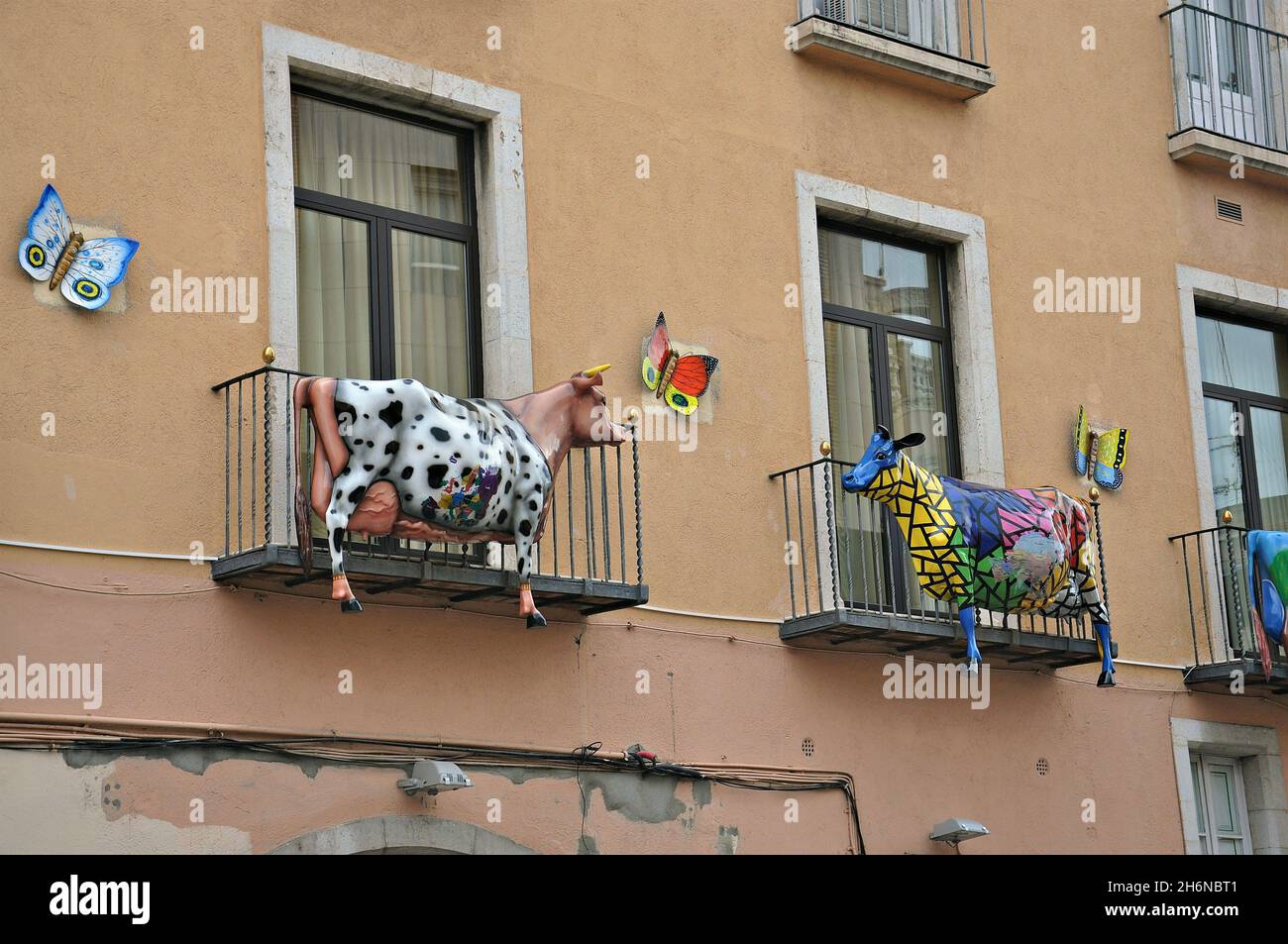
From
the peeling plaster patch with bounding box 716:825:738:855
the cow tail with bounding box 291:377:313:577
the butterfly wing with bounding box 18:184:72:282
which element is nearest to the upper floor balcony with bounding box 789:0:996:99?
the cow tail with bounding box 291:377:313:577

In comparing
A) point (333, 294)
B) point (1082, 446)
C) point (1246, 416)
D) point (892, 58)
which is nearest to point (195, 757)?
point (333, 294)

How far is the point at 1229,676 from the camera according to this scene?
1473 centimetres

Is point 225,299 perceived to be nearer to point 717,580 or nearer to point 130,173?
point 130,173

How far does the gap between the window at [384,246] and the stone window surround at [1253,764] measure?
6.15m

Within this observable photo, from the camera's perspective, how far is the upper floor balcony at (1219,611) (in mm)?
15031

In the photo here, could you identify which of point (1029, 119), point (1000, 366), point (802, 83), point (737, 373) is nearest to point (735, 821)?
point (737, 373)

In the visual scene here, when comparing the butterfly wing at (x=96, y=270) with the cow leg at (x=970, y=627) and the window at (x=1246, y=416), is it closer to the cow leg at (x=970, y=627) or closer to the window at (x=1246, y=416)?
the cow leg at (x=970, y=627)

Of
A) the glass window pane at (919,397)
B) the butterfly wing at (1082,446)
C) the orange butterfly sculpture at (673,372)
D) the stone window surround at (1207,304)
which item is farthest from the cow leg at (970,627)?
the stone window surround at (1207,304)

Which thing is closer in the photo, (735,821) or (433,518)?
(433,518)

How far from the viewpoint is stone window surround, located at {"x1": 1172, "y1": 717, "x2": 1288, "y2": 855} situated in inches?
586

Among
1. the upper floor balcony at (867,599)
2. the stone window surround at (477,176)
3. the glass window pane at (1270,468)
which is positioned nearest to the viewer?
the stone window surround at (477,176)

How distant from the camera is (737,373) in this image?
1317 centimetres

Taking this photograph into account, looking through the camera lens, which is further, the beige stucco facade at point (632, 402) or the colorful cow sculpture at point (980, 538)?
the colorful cow sculpture at point (980, 538)

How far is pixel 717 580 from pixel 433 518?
100 inches
